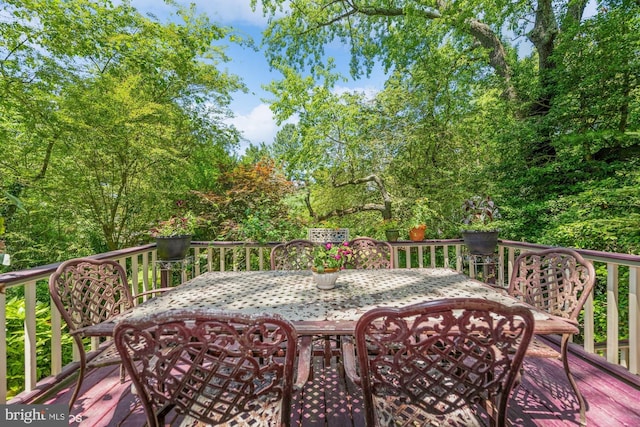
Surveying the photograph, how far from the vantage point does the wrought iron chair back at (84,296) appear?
161cm

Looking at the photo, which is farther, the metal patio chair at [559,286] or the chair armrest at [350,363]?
→ the metal patio chair at [559,286]

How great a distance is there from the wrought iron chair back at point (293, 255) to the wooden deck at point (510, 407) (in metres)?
1.06

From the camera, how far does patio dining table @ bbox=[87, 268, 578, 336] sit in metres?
1.38

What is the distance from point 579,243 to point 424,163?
3.06m

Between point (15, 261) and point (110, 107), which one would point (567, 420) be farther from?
point (15, 261)

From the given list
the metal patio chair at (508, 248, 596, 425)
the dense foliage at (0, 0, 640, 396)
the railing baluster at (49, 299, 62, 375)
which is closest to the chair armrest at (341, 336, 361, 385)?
the metal patio chair at (508, 248, 596, 425)

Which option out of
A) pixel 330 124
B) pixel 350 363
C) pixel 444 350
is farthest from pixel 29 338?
pixel 330 124

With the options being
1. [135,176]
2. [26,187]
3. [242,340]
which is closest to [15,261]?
[26,187]

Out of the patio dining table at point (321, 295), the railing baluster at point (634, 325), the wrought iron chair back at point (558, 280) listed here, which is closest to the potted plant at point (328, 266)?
the patio dining table at point (321, 295)

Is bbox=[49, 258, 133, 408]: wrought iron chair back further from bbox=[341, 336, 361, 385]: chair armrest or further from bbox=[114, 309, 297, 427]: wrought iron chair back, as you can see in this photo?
bbox=[341, 336, 361, 385]: chair armrest

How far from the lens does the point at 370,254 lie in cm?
→ 303

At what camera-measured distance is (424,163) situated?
6215mm

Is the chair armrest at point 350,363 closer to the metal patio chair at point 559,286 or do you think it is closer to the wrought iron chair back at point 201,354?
the wrought iron chair back at point 201,354

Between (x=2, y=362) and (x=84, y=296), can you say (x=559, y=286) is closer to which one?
(x=84, y=296)
